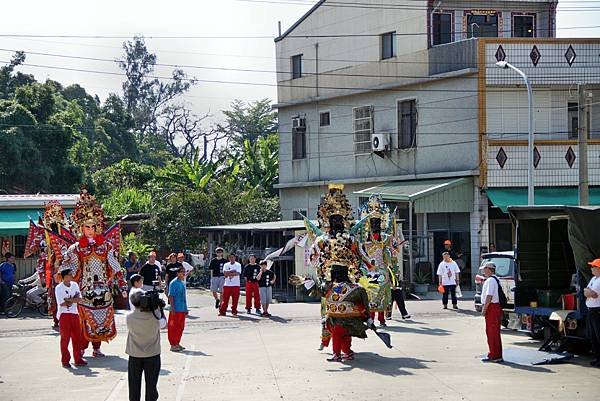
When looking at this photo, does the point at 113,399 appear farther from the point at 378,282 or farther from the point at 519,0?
the point at 519,0

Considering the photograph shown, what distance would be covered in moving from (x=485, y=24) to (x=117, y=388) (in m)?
26.8

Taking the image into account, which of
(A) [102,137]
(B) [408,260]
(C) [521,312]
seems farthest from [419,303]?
(A) [102,137]

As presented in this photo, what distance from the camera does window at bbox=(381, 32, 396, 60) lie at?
38.5 meters

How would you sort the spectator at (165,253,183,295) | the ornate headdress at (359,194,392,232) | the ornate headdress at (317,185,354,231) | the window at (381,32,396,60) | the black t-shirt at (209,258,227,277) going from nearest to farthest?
the ornate headdress at (317,185,354,231)
the ornate headdress at (359,194,392,232)
the spectator at (165,253,183,295)
the black t-shirt at (209,258,227,277)
the window at (381,32,396,60)

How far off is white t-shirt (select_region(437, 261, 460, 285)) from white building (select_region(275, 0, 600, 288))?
6.44 m

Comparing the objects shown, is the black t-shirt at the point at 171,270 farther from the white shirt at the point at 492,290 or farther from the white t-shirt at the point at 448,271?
the white shirt at the point at 492,290

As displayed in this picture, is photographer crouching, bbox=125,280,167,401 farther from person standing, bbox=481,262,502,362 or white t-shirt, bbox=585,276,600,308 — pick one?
white t-shirt, bbox=585,276,600,308

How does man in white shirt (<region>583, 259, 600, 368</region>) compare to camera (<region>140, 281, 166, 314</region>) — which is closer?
camera (<region>140, 281, 166, 314</region>)

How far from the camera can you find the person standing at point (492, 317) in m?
15.9

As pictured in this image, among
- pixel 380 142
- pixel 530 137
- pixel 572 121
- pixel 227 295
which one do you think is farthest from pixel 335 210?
pixel 380 142

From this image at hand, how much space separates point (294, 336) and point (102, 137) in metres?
51.6

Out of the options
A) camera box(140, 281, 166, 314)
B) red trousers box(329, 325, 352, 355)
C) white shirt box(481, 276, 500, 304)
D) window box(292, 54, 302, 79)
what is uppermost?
window box(292, 54, 302, 79)

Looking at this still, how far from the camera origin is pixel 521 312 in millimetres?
18078

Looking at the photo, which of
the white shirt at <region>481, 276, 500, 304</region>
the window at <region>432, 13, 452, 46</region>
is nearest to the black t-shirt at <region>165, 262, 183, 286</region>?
the white shirt at <region>481, 276, 500, 304</region>
